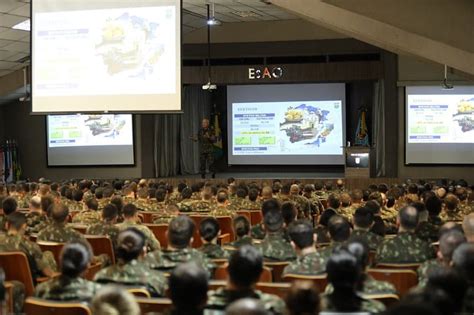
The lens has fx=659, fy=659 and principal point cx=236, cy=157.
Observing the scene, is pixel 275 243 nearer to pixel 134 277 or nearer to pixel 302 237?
pixel 302 237

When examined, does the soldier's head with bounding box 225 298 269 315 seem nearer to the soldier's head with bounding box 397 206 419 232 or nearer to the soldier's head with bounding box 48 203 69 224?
the soldier's head with bounding box 397 206 419 232

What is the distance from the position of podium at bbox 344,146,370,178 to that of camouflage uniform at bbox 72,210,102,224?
9893 millimetres

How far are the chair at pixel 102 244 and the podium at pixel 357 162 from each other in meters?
11.3

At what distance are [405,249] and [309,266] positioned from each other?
907mm

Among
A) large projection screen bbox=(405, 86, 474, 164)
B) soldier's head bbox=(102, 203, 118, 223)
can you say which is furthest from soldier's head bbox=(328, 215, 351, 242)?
large projection screen bbox=(405, 86, 474, 164)

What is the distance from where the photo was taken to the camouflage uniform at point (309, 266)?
4.18m

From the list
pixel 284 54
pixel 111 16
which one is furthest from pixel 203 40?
pixel 111 16

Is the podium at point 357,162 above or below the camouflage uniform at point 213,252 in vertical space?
above

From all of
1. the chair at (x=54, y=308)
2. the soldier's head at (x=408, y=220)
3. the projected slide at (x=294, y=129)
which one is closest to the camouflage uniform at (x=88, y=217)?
the soldier's head at (x=408, y=220)

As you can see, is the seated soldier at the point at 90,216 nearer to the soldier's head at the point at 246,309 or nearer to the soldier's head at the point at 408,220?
the soldier's head at the point at 408,220

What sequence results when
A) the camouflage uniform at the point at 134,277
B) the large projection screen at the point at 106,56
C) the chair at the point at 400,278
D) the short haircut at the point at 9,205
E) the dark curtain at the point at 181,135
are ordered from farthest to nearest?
1. the dark curtain at the point at 181,135
2. the large projection screen at the point at 106,56
3. the short haircut at the point at 9,205
4. the chair at the point at 400,278
5. the camouflage uniform at the point at 134,277

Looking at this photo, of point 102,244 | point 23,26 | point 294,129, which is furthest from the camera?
point 294,129

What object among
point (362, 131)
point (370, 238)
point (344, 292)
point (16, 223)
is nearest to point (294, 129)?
point (362, 131)

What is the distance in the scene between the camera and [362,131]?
1869 cm
